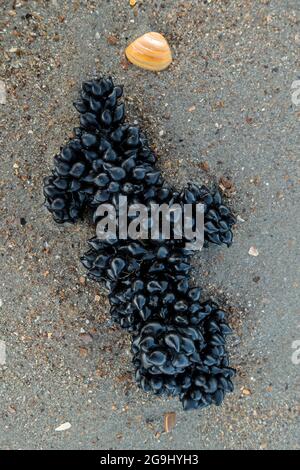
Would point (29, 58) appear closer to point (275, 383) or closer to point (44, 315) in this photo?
point (44, 315)

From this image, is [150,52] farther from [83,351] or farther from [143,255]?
[83,351]

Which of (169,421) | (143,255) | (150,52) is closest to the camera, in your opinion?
(143,255)

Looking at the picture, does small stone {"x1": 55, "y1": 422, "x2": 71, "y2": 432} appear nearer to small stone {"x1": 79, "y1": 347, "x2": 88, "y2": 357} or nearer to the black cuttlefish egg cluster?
small stone {"x1": 79, "y1": 347, "x2": 88, "y2": 357}

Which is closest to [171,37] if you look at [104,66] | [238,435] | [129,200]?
[104,66]

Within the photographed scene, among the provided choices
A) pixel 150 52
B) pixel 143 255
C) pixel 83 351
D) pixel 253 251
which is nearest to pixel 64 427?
pixel 83 351
